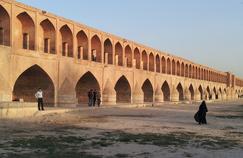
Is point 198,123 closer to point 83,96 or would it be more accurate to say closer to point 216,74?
point 83,96

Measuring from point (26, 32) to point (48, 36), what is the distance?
2088 millimetres

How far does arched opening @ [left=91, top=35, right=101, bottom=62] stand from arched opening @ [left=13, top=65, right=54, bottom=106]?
25.5 ft

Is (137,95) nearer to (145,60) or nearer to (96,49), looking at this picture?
(145,60)

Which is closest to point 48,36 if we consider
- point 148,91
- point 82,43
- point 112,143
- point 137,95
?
point 82,43

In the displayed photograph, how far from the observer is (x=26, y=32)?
76.6ft

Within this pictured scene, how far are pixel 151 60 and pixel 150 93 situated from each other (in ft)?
12.8

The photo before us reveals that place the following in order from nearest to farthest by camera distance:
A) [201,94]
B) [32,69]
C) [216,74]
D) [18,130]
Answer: [18,130] < [32,69] < [201,94] < [216,74]

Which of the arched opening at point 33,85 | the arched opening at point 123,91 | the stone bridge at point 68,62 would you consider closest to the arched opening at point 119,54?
the stone bridge at point 68,62

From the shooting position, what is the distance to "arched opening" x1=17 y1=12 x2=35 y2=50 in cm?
2308

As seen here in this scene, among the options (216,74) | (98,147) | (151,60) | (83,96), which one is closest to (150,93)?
(151,60)

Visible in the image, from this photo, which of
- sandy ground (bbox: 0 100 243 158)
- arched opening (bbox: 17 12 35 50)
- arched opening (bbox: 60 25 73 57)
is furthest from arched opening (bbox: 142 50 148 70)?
sandy ground (bbox: 0 100 243 158)

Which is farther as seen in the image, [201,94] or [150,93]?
[201,94]

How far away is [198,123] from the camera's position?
16.4m

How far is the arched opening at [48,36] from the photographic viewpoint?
24.9 meters
